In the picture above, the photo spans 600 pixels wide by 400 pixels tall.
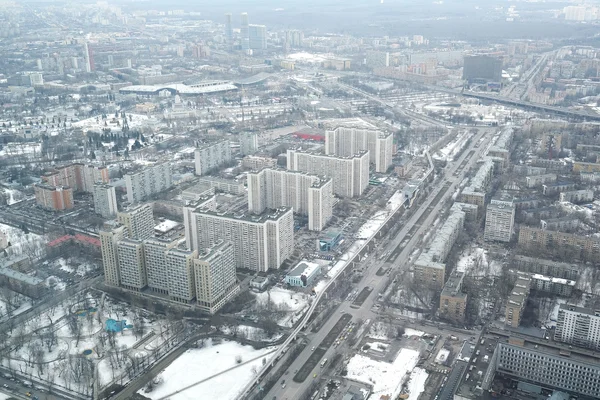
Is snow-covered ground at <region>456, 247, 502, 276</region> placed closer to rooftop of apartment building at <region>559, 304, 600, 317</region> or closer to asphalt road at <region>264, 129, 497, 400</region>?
asphalt road at <region>264, 129, 497, 400</region>

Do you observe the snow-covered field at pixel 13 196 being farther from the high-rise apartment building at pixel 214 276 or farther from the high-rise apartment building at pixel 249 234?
the high-rise apartment building at pixel 214 276

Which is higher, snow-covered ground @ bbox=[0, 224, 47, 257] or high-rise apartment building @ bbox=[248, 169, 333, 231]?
high-rise apartment building @ bbox=[248, 169, 333, 231]

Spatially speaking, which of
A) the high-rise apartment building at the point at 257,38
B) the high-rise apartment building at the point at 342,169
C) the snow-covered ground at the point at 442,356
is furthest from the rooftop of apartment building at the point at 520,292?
the high-rise apartment building at the point at 257,38

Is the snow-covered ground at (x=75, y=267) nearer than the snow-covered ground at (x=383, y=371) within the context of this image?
No

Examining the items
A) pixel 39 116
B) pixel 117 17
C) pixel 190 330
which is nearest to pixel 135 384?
pixel 190 330

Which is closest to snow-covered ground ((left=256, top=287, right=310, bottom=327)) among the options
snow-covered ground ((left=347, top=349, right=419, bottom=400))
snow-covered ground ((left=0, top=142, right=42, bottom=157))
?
snow-covered ground ((left=347, top=349, right=419, bottom=400))

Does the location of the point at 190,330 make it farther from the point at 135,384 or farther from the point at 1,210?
the point at 1,210
